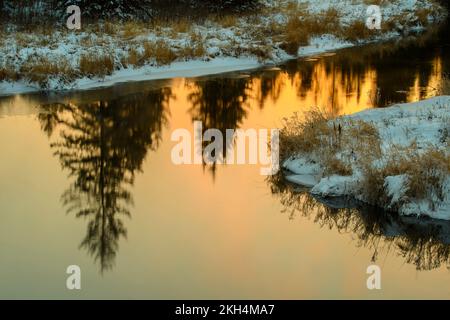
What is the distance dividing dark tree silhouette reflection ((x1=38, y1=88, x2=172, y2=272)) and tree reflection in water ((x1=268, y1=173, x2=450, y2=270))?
9.38ft

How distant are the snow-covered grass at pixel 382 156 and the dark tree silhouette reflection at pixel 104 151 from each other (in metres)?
3.15

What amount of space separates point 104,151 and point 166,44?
10.9m

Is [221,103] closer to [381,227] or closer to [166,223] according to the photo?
[166,223]

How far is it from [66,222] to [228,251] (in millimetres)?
2712

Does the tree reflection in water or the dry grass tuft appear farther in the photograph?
the dry grass tuft

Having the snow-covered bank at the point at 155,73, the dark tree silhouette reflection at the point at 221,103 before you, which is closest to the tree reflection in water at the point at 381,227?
the dark tree silhouette reflection at the point at 221,103

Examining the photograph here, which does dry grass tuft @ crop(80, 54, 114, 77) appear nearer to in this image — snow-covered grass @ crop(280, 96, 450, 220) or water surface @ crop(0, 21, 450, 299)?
water surface @ crop(0, 21, 450, 299)

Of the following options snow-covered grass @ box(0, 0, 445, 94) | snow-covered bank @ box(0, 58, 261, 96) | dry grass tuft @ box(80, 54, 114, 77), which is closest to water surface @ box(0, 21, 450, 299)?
snow-covered bank @ box(0, 58, 261, 96)

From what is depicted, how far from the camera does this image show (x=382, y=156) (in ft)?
39.7

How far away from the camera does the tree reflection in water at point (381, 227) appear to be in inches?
393

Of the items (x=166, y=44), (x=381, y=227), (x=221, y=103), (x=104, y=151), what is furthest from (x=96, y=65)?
(x=381, y=227)

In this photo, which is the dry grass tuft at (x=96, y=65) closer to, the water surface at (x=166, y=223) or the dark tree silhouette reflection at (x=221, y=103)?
the dark tree silhouette reflection at (x=221, y=103)

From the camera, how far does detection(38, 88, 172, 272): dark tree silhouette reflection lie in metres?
11.1

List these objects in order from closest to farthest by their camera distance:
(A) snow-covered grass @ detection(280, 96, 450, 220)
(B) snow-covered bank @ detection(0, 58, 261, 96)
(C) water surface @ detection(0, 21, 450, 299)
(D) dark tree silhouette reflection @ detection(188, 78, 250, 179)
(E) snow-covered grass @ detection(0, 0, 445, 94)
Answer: (C) water surface @ detection(0, 21, 450, 299)
(A) snow-covered grass @ detection(280, 96, 450, 220)
(D) dark tree silhouette reflection @ detection(188, 78, 250, 179)
(B) snow-covered bank @ detection(0, 58, 261, 96)
(E) snow-covered grass @ detection(0, 0, 445, 94)
